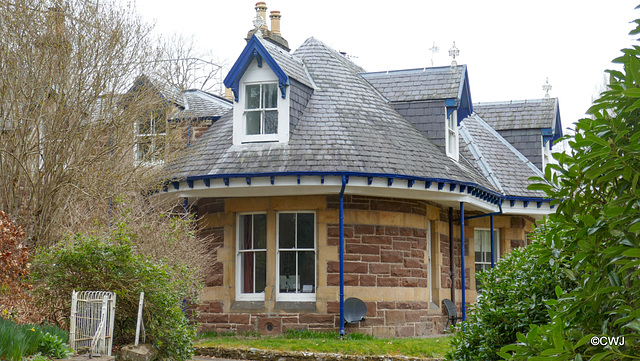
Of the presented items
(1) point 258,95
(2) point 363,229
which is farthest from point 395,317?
(1) point 258,95

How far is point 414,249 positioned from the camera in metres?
16.1

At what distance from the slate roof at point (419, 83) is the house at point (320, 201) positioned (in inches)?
13.1

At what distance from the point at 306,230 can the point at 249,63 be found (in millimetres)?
3998

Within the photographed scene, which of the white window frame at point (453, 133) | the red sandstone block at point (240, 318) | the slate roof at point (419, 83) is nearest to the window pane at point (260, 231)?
the red sandstone block at point (240, 318)

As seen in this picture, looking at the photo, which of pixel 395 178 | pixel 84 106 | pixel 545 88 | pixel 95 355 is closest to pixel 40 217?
pixel 84 106

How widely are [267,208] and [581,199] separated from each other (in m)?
12.1

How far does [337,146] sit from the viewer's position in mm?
15430

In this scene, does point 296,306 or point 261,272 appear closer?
point 296,306

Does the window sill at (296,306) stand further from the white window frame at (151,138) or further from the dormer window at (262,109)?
the white window frame at (151,138)

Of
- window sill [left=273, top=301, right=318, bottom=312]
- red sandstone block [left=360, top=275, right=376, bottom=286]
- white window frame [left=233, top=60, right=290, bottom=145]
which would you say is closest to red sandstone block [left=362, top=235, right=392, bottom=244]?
red sandstone block [left=360, top=275, right=376, bottom=286]

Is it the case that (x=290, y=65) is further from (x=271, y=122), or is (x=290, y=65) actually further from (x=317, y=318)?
(x=317, y=318)

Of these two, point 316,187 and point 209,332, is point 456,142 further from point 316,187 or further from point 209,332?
point 209,332

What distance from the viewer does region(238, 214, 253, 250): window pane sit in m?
16.3

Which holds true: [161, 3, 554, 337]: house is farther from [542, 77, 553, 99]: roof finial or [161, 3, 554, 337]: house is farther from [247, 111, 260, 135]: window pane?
[542, 77, 553, 99]: roof finial
